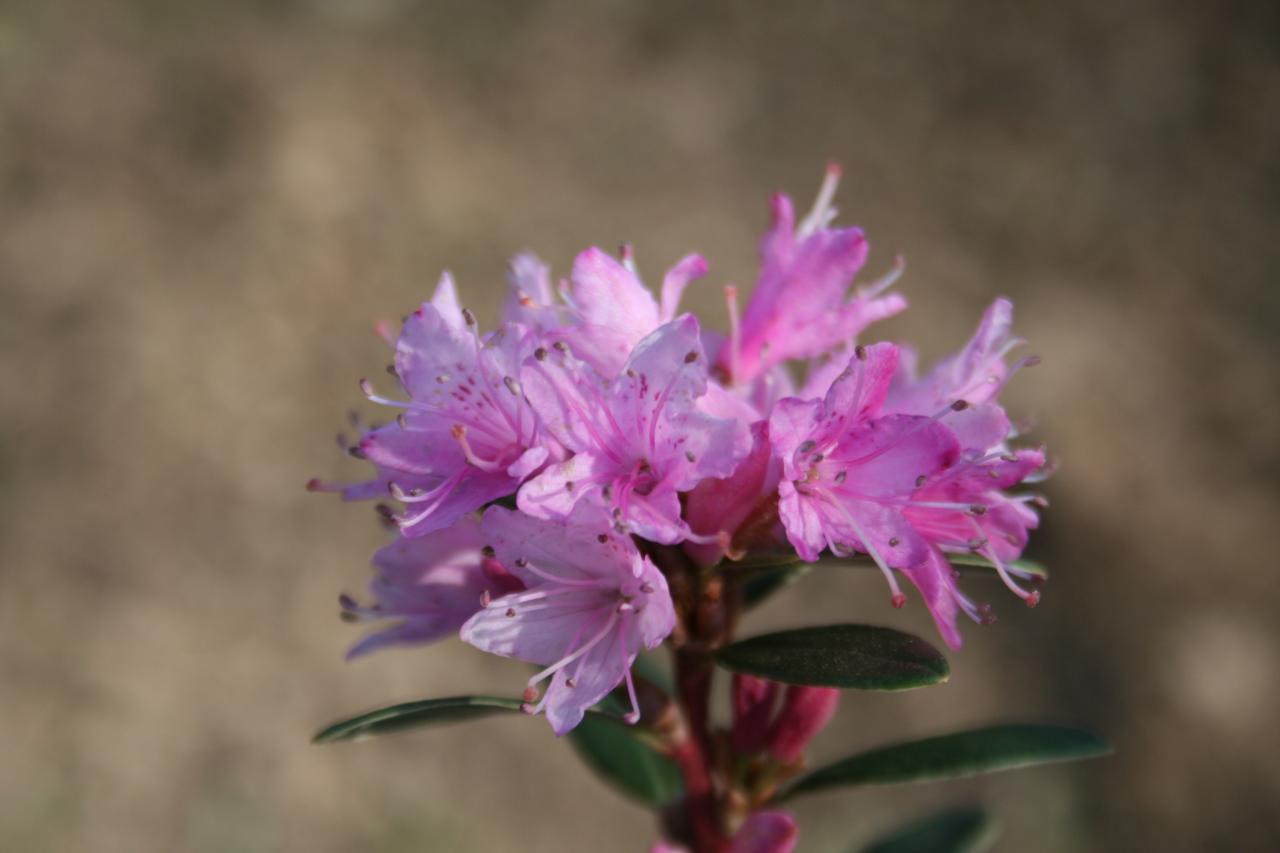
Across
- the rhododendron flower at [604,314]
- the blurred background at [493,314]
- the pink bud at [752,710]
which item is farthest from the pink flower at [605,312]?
the blurred background at [493,314]

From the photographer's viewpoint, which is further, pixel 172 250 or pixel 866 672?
pixel 172 250

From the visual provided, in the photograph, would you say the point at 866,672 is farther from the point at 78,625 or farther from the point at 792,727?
the point at 78,625

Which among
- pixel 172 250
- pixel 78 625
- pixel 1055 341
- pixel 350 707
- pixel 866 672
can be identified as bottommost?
pixel 350 707

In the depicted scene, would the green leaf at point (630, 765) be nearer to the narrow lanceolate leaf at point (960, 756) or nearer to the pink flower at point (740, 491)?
the narrow lanceolate leaf at point (960, 756)

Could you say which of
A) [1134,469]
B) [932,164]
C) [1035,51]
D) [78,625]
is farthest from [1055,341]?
[78,625]

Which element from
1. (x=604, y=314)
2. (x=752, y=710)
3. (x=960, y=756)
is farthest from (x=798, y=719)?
(x=604, y=314)

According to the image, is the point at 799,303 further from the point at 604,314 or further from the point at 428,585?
the point at 428,585

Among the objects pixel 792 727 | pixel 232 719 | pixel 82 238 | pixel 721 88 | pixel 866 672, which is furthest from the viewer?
pixel 721 88
